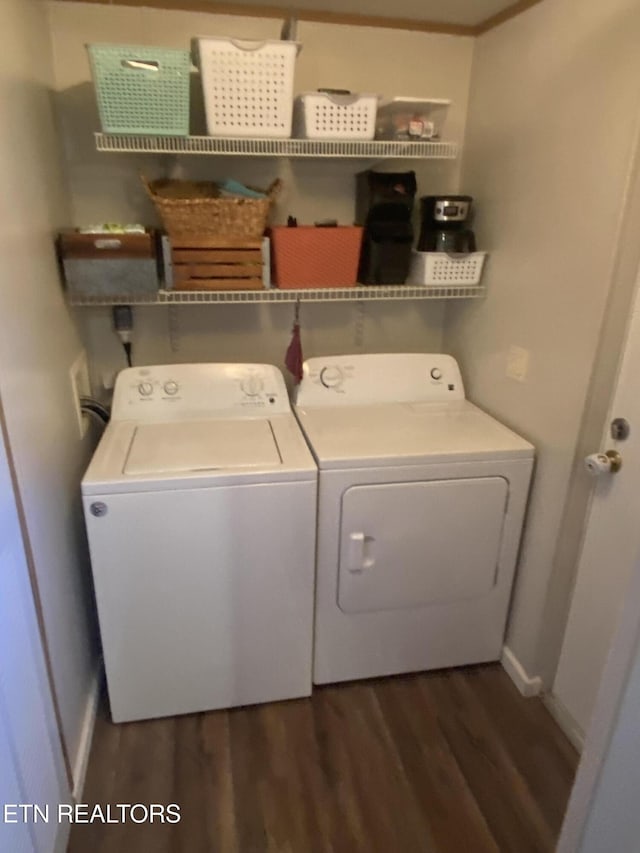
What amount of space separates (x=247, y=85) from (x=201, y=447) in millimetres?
1034

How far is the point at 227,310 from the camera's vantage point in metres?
2.20

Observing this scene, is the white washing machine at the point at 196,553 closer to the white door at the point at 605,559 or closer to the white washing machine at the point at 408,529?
the white washing machine at the point at 408,529

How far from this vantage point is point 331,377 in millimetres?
2150

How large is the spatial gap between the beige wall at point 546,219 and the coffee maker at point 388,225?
29 cm

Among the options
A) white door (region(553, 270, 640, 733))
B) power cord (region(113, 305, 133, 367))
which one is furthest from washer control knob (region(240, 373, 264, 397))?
white door (region(553, 270, 640, 733))

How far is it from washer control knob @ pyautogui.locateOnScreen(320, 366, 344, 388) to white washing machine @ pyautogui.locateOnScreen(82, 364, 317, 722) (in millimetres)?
234

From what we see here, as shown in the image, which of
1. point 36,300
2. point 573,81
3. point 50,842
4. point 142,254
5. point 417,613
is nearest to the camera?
point 50,842

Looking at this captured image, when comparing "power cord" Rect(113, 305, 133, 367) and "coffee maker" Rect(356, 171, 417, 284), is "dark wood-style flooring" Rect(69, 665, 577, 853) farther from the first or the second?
"coffee maker" Rect(356, 171, 417, 284)

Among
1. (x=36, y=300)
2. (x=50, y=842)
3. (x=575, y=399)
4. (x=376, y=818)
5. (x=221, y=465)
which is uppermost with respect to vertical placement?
(x=36, y=300)

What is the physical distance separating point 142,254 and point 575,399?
1.33 m

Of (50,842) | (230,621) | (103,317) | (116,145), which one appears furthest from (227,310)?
(50,842)

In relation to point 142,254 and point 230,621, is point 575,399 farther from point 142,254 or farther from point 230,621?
point 142,254

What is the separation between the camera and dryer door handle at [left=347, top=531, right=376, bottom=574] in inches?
70.3

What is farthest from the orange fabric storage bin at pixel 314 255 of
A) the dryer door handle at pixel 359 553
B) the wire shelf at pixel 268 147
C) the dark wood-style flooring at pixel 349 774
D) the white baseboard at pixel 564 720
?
the white baseboard at pixel 564 720
